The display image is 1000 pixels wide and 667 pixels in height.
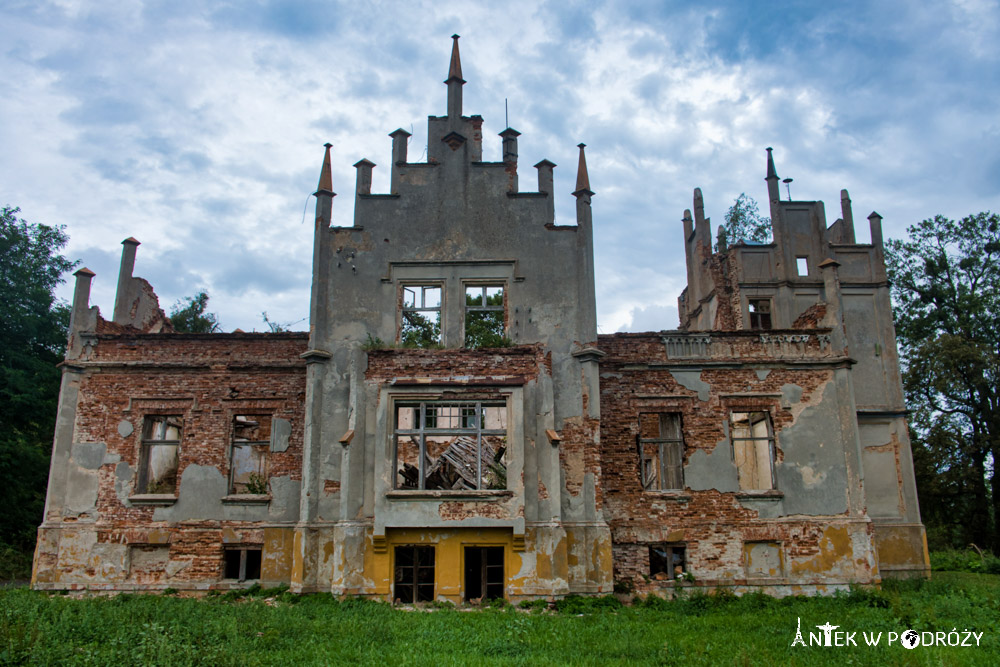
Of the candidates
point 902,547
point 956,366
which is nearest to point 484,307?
point 902,547

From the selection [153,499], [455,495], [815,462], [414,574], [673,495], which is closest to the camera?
[455,495]

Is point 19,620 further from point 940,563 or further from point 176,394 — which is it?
point 940,563

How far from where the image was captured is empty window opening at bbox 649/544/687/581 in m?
16.1

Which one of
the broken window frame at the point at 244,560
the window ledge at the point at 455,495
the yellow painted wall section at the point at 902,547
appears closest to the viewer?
the window ledge at the point at 455,495

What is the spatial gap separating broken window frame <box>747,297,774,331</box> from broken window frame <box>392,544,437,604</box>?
13.0 m

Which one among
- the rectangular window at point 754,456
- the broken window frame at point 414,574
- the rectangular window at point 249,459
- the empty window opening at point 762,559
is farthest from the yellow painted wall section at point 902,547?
the rectangular window at point 249,459

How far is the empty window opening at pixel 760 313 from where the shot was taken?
75.1 ft

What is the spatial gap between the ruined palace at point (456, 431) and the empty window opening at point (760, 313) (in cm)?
484

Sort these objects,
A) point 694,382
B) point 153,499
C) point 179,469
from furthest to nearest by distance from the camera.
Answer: point 694,382
point 179,469
point 153,499

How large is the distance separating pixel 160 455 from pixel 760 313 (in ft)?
60.1

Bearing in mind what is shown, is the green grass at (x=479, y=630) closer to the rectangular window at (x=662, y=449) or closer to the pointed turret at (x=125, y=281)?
the rectangular window at (x=662, y=449)

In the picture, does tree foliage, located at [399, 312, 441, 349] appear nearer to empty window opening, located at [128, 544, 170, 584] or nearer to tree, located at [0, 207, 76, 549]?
empty window opening, located at [128, 544, 170, 584]

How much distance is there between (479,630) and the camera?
1121 cm

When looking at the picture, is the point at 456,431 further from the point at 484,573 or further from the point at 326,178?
the point at 326,178
